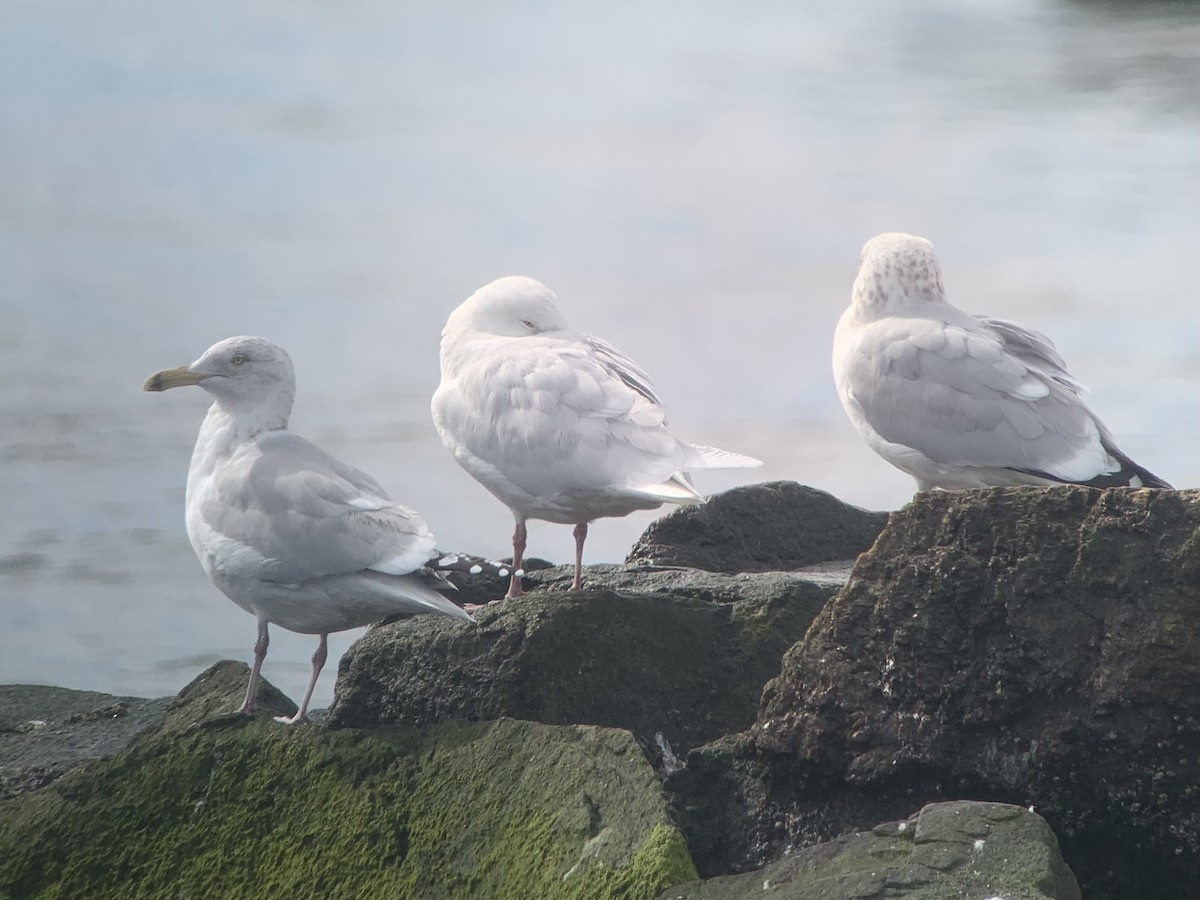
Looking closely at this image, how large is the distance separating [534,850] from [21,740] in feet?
8.10

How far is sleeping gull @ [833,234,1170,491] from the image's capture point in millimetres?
5137

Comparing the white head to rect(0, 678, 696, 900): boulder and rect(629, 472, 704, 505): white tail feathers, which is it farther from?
rect(629, 472, 704, 505): white tail feathers

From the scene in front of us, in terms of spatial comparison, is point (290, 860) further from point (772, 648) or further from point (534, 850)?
point (772, 648)

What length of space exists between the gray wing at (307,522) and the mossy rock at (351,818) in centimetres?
48

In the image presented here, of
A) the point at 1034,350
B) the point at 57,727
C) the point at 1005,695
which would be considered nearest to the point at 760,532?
the point at 1034,350

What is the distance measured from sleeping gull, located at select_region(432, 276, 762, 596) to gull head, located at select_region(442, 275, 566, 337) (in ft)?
0.66

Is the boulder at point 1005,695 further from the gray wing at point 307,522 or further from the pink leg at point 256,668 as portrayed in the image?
the pink leg at point 256,668

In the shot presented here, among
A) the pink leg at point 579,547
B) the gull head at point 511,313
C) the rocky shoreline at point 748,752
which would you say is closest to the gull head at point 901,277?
the gull head at point 511,313

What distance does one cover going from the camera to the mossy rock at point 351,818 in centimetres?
304

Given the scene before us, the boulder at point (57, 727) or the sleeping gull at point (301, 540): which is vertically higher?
the sleeping gull at point (301, 540)

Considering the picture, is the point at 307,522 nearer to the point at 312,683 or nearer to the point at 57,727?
the point at 312,683

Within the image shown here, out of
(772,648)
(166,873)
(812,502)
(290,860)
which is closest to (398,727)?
(290,860)

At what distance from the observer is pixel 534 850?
310 centimetres

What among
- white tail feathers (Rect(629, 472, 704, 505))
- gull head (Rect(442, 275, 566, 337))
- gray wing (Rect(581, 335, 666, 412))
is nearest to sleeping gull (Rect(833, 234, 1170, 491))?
gray wing (Rect(581, 335, 666, 412))
